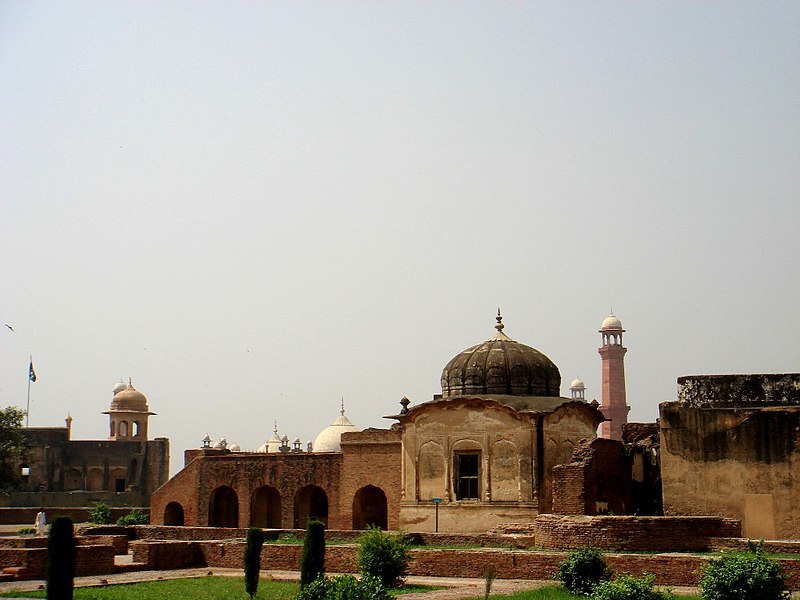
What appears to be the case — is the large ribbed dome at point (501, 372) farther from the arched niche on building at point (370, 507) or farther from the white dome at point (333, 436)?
the white dome at point (333, 436)

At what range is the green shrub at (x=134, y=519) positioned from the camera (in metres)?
36.2

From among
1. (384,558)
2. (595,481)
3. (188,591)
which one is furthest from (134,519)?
(384,558)

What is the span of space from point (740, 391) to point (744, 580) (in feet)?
30.7

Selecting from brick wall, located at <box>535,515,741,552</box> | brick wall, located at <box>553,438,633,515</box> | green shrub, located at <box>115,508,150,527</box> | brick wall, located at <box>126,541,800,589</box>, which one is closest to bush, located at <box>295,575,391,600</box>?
brick wall, located at <box>126,541,800,589</box>

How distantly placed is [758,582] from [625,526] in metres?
5.74

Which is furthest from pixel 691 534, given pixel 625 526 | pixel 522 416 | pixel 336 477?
pixel 336 477

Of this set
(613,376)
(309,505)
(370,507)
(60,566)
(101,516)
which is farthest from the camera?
(613,376)

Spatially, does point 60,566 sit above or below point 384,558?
above

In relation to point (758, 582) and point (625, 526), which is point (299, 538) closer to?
point (625, 526)

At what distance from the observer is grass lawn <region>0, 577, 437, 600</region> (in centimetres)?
1719

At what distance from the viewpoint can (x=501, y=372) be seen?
29594 mm

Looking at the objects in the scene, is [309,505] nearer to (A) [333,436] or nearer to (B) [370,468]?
(B) [370,468]

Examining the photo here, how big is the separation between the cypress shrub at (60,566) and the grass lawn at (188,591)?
183 centimetres

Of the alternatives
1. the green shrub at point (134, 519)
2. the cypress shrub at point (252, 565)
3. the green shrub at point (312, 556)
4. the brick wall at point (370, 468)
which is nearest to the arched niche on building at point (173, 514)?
the green shrub at point (134, 519)
